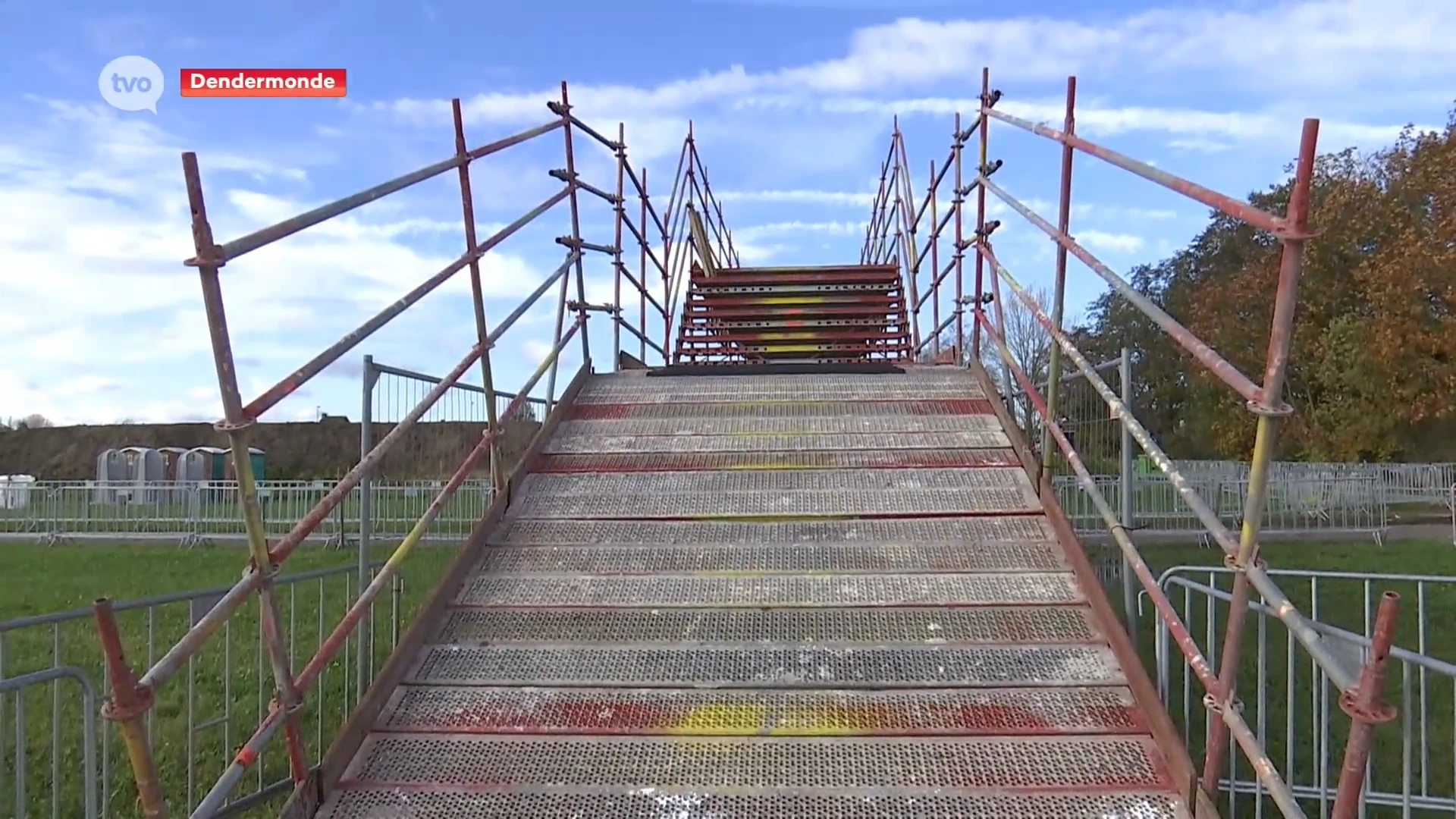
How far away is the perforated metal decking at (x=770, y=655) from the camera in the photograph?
267 centimetres

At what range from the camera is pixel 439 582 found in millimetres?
3531

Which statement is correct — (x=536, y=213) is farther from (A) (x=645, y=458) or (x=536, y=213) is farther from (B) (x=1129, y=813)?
(B) (x=1129, y=813)

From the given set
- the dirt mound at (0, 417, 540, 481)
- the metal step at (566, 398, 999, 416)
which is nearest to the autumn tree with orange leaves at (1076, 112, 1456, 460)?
the metal step at (566, 398, 999, 416)

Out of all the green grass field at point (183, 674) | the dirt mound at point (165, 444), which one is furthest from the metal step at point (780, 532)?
the dirt mound at point (165, 444)

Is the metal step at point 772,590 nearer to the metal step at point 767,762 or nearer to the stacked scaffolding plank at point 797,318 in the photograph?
the metal step at point 767,762

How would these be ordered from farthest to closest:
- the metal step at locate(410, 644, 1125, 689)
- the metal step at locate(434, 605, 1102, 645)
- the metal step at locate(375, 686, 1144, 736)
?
1. the metal step at locate(434, 605, 1102, 645)
2. the metal step at locate(410, 644, 1125, 689)
3. the metal step at locate(375, 686, 1144, 736)

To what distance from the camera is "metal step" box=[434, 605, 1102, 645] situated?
332 centimetres

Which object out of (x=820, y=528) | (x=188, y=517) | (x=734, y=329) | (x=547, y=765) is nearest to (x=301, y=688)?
(x=547, y=765)

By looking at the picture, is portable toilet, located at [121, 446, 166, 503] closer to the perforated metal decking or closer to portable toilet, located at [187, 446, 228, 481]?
portable toilet, located at [187, 446, 228, 481]

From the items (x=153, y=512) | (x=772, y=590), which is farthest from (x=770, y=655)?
(x=153, y=512)

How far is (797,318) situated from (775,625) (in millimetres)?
7627

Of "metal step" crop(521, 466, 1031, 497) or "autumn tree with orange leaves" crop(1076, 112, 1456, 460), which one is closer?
"metal step" crop(521, 466, 1031, 497)

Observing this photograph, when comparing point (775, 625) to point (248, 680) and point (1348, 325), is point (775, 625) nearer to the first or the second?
point (248, 680)

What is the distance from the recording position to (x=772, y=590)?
11.9 feet
